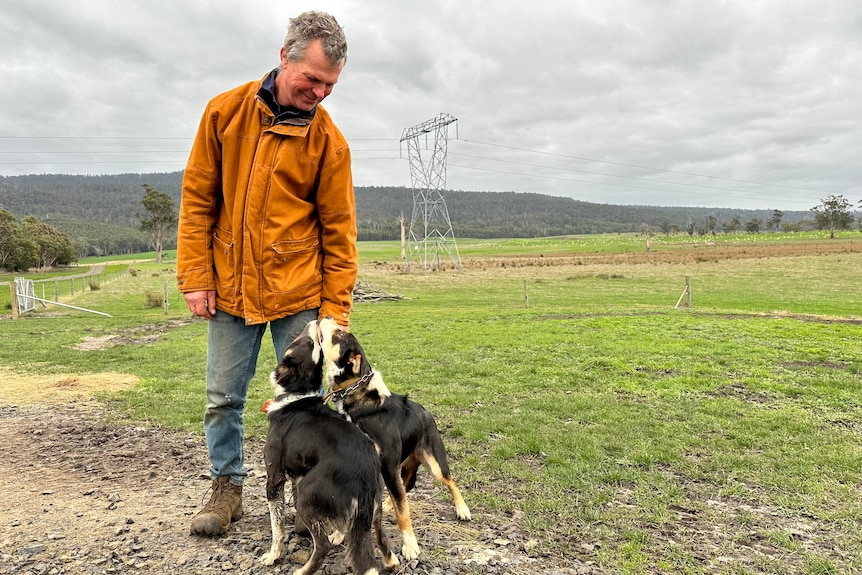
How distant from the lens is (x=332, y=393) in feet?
13.2

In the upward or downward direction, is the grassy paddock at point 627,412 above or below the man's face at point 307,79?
below

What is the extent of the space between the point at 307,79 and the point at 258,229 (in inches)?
45.3

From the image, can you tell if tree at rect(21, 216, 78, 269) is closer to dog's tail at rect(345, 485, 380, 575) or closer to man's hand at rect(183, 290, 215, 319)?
man's hand at rect(183, 290, 215, 319)

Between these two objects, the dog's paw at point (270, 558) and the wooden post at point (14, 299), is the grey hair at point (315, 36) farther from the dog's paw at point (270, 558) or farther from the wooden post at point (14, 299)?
the wooden post at point (14, 299)

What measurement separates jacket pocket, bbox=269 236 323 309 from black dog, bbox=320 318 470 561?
1.05 ft

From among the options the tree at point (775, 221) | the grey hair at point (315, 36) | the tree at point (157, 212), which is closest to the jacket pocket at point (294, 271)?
the grey hair at point (315, 36)

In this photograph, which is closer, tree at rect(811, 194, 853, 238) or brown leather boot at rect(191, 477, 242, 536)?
brown leather boot at rect(191, 477, 242, 536)

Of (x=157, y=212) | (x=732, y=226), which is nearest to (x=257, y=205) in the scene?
(x=157, y=212)

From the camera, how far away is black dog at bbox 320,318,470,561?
3908mm

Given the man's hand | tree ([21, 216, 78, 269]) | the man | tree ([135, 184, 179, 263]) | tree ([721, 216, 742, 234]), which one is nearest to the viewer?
the man

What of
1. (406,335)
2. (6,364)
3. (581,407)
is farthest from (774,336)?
(6,364)

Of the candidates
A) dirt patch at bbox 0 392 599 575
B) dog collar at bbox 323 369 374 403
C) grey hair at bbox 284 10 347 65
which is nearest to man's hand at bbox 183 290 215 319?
dog collar at bbox 323 369 374 403

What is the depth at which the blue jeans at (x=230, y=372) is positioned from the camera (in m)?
4.05

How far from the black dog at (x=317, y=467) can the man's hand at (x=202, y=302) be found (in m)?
0.75
